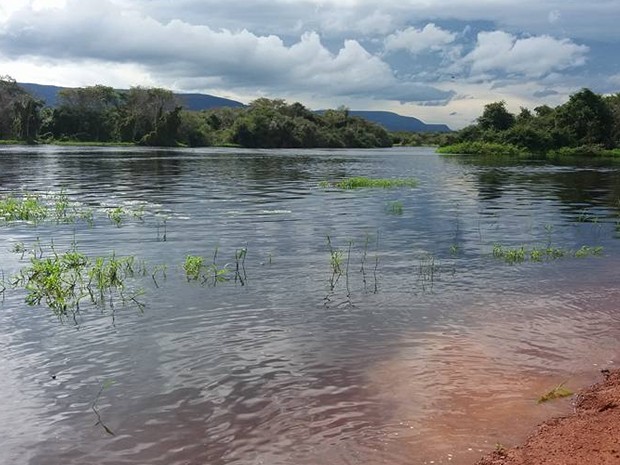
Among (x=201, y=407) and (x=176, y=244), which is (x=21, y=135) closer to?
(x=176, y=244)

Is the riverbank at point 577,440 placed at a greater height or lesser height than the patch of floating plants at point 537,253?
lesser

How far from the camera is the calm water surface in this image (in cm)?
783

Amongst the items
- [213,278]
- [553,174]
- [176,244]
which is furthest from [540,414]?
[553,174]

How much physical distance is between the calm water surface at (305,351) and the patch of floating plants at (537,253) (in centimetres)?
46

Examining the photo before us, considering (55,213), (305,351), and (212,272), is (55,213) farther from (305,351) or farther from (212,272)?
(305,351)

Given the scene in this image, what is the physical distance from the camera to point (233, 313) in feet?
42.3

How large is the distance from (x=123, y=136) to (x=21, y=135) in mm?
25956

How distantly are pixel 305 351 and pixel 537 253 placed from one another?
11.8 m

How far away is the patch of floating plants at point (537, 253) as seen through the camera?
19188mm

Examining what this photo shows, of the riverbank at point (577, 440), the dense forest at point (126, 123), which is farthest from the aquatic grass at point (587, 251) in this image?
the dense forest at point (126, 123)

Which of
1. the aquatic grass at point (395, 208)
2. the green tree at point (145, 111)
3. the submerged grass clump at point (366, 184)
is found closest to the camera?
the aquatic grass at point (395, 208)

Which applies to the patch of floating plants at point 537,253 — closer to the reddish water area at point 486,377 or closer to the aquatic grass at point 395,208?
the reddish water area at point 486,377

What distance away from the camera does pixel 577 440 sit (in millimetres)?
7008

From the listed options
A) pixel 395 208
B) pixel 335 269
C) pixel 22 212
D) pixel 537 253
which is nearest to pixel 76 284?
pixel 335 269
